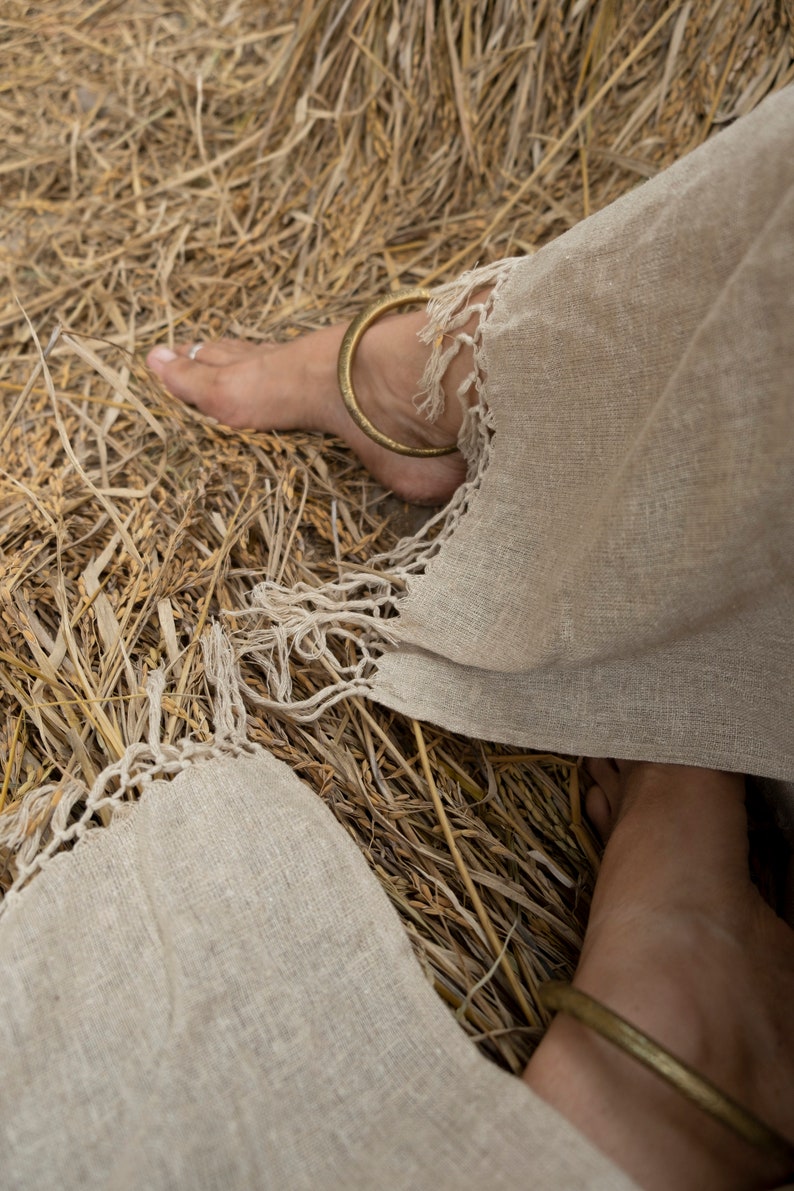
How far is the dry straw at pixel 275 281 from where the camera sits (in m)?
0.73

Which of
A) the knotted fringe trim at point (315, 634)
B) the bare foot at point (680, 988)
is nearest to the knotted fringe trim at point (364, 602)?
the knotted fringe trim at point (315, 634)

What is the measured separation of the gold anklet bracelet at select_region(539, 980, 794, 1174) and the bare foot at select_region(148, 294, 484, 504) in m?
0.53

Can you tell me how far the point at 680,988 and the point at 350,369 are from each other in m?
0.65

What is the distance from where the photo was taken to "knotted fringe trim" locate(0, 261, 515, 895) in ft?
2.18

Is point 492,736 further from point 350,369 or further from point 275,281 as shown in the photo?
point 275,281

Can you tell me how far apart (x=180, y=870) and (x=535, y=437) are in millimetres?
437

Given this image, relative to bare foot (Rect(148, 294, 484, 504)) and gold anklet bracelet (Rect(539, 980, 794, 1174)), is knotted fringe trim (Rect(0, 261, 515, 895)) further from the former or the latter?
gold anklet bracelet (Rect(539, 980, 794, 1174))

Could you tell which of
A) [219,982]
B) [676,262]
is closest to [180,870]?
[219,982]

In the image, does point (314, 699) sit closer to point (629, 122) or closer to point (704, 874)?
point (704, 874)

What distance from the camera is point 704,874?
25.5 inches

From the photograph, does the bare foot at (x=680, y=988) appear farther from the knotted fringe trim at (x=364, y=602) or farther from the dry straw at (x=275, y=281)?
the knotted fringe trim at (x=364, y=602)

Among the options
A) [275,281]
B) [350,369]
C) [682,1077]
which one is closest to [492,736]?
[682,1077]

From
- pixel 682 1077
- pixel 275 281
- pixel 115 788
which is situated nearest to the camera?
pixel 682 1077

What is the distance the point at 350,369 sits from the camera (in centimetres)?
87
